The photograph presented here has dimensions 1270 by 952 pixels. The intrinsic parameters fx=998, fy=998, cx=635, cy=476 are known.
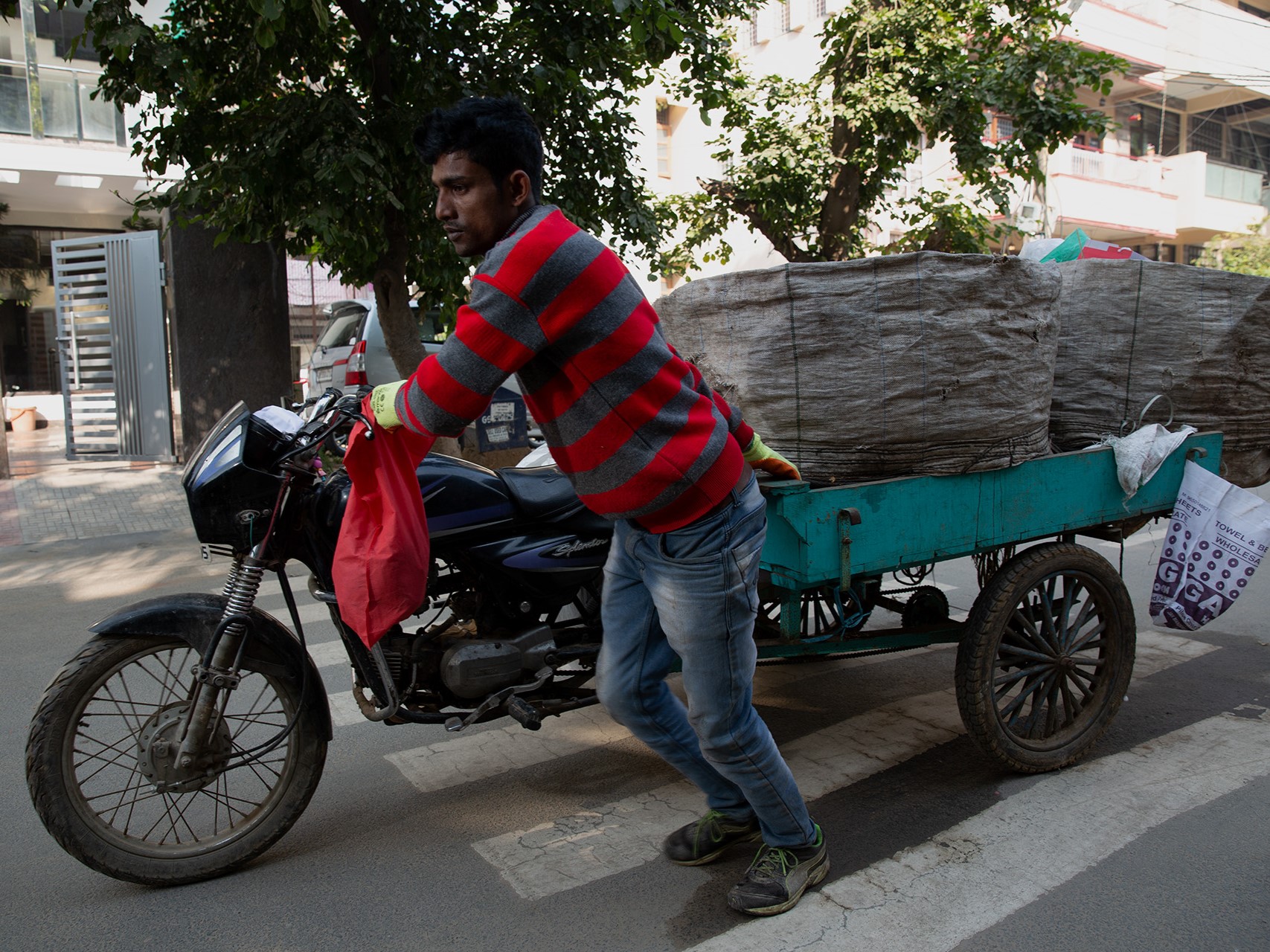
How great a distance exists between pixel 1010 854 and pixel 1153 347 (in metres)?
1.89

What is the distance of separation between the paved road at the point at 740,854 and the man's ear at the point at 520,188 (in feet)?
5.67

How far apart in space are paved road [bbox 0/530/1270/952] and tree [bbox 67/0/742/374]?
11.4 feet

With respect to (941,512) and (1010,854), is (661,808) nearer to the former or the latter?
(1010,854)

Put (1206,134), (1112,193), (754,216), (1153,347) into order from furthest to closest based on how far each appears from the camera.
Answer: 1. (1206,134)
2. (1112,193)
3. (754,216)
4. (1153,347)

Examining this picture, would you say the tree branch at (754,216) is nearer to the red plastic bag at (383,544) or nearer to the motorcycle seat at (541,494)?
the motorcycle seat at (541,494)

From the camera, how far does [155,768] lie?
2.61m

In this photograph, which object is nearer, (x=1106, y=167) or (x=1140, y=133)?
(x=1106, y=167)

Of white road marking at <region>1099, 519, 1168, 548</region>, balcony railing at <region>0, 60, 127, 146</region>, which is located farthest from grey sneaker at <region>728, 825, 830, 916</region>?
balcony railing at <region>0, 60, 127, 146</region>

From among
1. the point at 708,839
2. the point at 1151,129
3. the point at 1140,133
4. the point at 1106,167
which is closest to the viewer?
the point at 708,839

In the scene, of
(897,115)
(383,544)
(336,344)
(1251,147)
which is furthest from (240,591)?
(1251,147)

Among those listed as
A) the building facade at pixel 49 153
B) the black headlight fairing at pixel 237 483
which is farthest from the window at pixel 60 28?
the black headlight fairing at pixel 237 483

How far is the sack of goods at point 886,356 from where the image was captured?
2.84 meters

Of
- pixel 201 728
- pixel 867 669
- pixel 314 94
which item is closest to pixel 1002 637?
pixel 867 669

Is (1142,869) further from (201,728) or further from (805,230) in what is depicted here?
A: (805,230)
